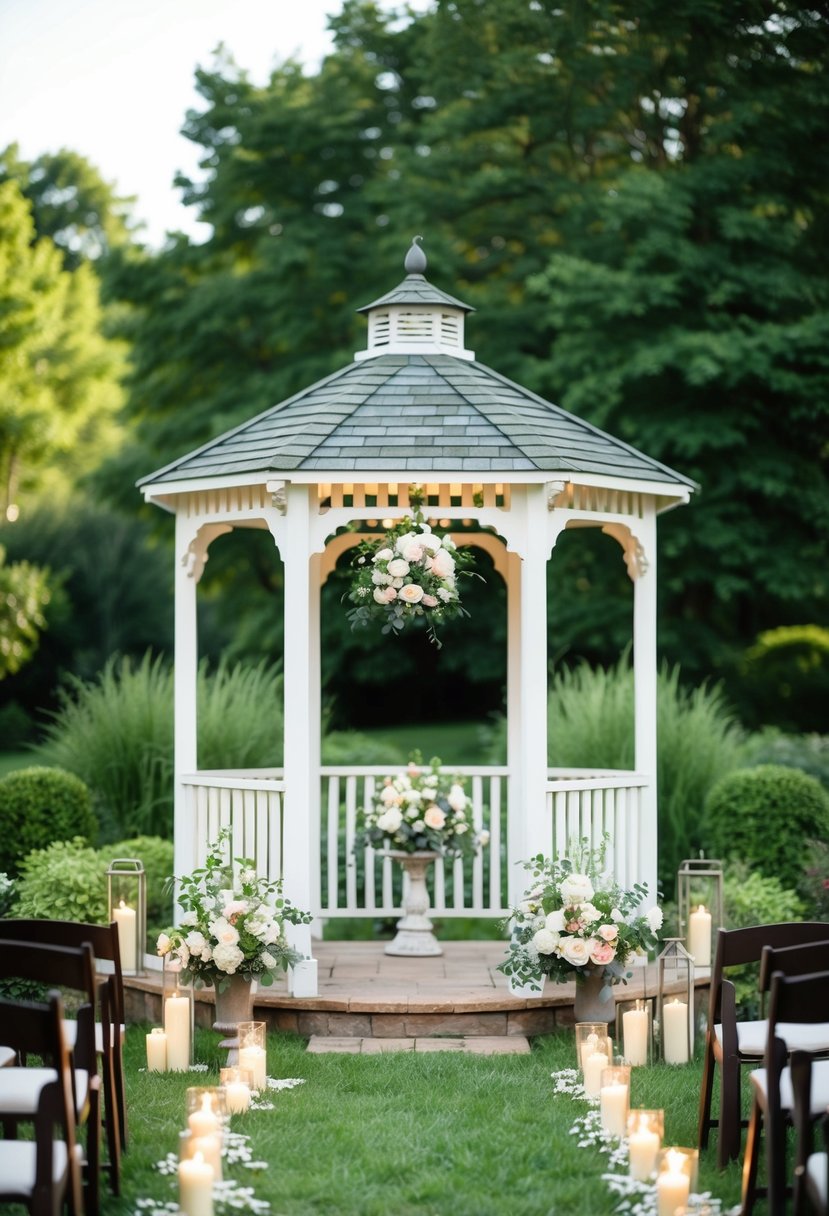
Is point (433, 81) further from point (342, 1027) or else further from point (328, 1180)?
point (328, 1180)

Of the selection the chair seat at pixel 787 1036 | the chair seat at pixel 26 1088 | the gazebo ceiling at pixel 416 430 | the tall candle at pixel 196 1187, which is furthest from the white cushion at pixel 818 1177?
the gazebo ceiling at pixel 416 430

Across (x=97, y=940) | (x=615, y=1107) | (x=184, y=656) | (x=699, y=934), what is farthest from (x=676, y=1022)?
(x=184, y=656)

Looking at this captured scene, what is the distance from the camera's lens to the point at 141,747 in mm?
10406

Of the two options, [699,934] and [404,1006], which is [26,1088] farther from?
[699,934]

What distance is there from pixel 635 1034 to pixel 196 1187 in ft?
9.25

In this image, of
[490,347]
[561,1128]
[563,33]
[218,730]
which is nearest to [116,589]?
[490,347]

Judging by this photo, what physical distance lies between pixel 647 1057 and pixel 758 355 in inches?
359

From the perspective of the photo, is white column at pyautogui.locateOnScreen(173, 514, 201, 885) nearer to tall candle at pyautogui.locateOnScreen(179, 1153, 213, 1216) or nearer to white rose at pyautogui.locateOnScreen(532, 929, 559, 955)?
white rose at pyautogui.locateOnScreen(532, 929, 559, 955)

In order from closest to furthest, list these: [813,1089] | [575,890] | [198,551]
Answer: [813,1089] < [575,890] < [198,551]

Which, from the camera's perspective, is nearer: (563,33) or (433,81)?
(563,33)

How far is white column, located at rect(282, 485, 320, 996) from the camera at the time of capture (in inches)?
287

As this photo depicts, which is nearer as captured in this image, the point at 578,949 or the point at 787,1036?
the point at 787,1036

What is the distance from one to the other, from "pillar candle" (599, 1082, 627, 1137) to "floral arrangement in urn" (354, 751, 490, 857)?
2.91 meters

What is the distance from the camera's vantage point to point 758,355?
14.1m
